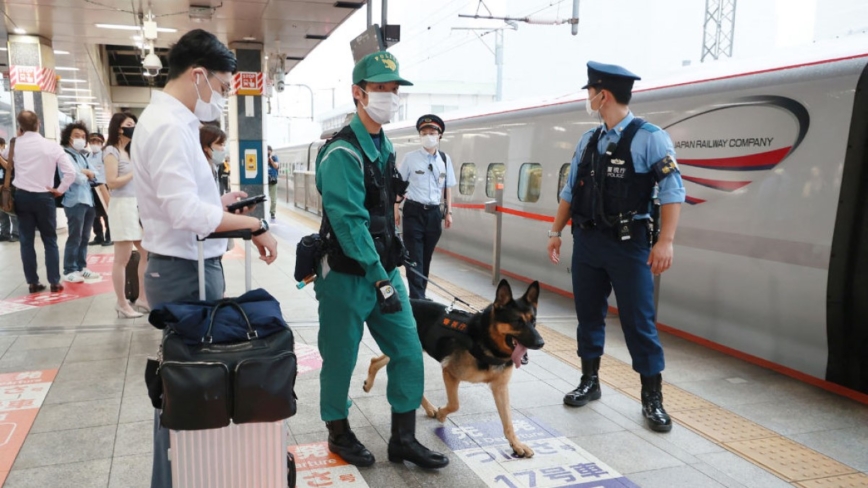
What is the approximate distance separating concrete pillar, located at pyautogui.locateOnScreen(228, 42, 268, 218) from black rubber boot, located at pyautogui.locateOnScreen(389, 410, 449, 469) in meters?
9.80

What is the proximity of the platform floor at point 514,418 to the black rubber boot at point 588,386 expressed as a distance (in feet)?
0.24

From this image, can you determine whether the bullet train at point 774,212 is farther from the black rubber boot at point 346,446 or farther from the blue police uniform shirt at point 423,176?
the black rubber boot at point 346,446

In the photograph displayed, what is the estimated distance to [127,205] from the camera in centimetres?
593

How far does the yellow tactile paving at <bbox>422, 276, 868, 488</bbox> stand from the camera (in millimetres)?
3354

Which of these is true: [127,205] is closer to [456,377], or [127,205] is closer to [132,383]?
[132,383]

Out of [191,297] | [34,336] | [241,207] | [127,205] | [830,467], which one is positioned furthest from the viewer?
[127,205]

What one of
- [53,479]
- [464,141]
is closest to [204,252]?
[53,479]

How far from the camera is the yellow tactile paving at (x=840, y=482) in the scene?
128 inches

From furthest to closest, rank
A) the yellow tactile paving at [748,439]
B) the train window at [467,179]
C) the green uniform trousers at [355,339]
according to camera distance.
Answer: the train window at [467,179], the yellow tactile paving at [748,439], the green uniform trousers at [355,339]

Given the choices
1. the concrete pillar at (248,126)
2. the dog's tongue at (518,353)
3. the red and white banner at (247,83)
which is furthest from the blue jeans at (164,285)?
A: the red and white banner at (247,83)

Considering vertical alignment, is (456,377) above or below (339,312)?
below

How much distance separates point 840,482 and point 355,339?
2.59 meters

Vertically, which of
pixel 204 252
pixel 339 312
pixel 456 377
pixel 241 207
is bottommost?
pixel 456 377

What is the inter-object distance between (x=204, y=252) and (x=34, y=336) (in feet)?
12.5
